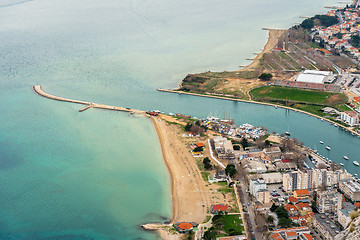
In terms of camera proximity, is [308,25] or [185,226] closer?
[185,226]

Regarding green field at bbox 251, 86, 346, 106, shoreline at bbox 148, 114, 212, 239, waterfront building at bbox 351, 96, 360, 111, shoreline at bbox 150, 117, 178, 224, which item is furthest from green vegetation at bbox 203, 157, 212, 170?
waterfront building at bbox 351, 96, 360, 111

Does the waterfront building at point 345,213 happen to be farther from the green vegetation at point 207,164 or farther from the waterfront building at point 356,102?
the waterfront building at point 356,102

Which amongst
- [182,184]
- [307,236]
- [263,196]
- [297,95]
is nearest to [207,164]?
[182,184]

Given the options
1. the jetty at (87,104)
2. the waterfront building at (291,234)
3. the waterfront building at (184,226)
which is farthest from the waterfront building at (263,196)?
the jetty at (87,104)

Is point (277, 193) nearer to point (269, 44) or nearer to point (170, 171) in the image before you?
point (170, 171)

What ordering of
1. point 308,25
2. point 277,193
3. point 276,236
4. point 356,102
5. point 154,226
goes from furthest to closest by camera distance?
point 308,25 → point 356,102 → point 277,193 → point 154,226 → point 276,236

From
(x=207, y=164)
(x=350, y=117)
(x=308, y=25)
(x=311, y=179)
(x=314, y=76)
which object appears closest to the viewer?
(x=311, y=179)

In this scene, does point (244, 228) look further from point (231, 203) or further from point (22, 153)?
point (22, 153)
